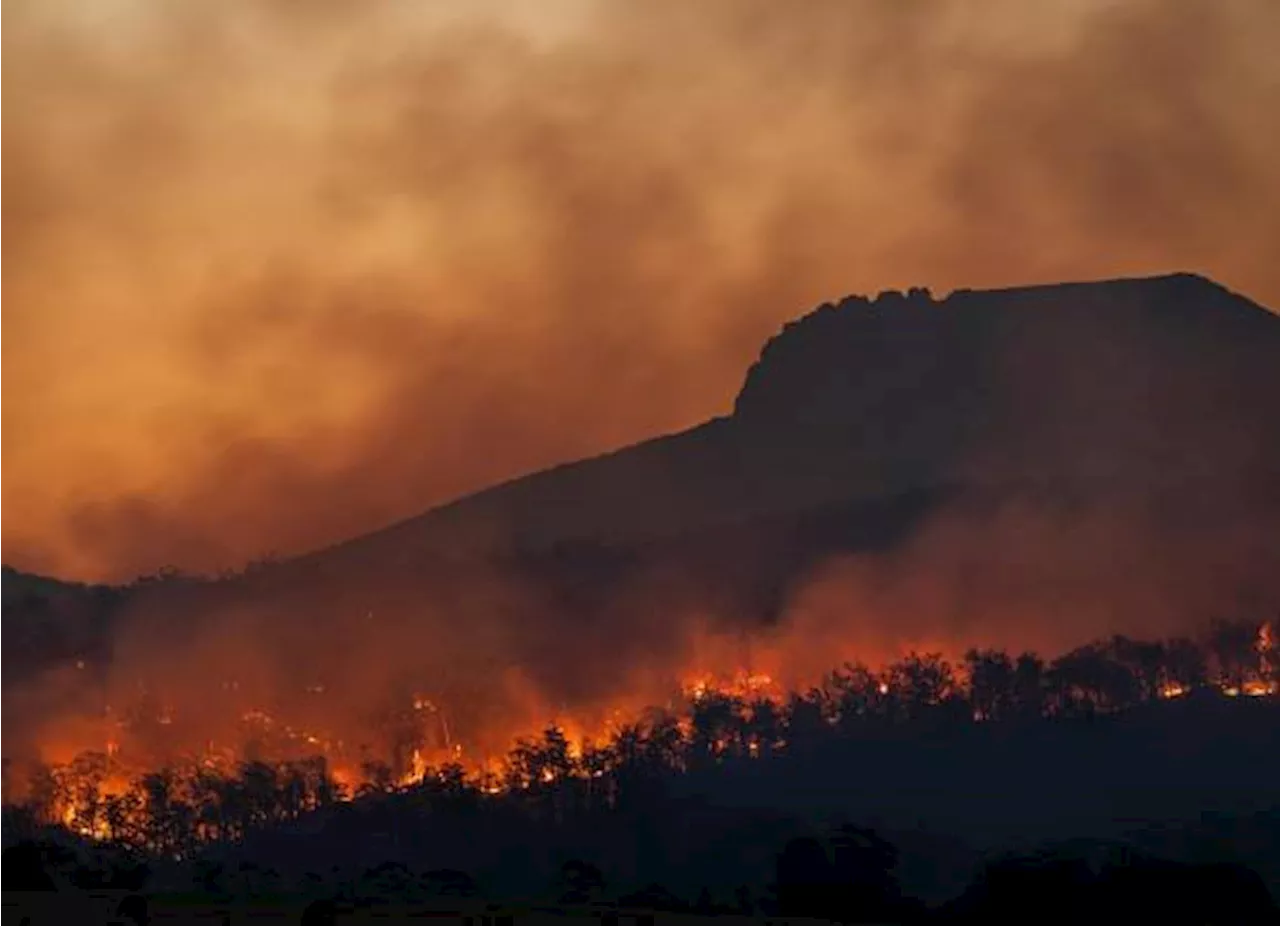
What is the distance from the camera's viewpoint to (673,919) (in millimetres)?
89938

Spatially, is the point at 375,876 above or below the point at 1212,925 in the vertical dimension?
above

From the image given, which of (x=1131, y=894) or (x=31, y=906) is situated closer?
(x=31, y=906)

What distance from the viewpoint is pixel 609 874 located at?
199250 mm

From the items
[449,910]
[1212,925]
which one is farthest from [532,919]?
[1212,925]

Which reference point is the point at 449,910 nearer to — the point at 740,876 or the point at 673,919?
the point at 673,919

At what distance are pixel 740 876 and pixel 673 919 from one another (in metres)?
109

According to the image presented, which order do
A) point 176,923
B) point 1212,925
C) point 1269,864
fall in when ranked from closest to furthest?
point 176,923, point 1212,925, point 1269,864

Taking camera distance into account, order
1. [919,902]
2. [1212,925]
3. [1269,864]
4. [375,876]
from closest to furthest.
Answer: [1212,925] → [919,902] → [375,876] → [1269,864]

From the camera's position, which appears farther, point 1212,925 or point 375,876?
point 375,876

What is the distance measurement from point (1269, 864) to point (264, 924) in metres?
139

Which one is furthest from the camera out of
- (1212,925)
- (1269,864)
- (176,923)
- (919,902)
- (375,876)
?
(1269,864)

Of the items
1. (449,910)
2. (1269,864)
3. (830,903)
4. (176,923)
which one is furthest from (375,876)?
(1269,864)

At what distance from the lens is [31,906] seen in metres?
80.6

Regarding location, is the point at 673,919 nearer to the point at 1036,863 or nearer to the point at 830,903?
the point at 830,903
